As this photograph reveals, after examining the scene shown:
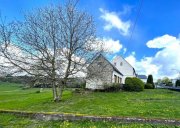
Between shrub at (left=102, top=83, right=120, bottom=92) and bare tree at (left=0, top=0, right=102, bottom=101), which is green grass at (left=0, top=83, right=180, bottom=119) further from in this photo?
shrub at (left=102, top=83, right=120, bottom=92)

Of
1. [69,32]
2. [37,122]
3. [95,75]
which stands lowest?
[37,122]

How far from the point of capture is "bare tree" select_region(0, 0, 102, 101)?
18781mm

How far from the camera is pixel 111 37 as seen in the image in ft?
75.5

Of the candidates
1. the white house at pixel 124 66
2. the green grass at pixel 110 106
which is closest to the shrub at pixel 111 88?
the green grass at pixel 110 106

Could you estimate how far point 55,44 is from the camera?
63.8 ft

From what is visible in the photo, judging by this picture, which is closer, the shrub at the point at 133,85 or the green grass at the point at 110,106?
the green grass at the point at 110,106

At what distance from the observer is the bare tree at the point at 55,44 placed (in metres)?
18.8

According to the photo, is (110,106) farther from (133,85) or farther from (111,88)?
(133,85)

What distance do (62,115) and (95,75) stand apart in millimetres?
11737

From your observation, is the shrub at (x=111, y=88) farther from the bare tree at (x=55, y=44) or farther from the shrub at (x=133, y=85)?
the bare tree at (x=55, y=44)

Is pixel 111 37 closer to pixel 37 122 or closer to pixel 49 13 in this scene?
pixel 49 13

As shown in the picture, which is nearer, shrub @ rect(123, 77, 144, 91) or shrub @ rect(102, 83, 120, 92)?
shrub @ rect(102, 83, 120, 92)

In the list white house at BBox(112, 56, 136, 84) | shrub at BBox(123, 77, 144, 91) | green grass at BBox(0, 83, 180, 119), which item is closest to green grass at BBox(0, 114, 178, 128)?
green grass at BBox(0, 83, 180, 119)

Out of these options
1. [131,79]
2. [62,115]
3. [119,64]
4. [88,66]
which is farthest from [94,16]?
[119,64]
